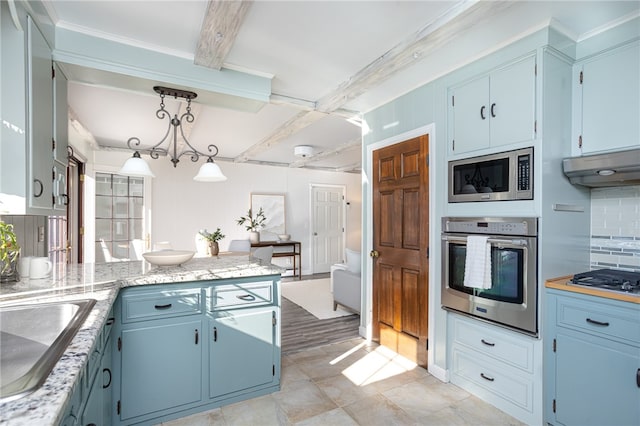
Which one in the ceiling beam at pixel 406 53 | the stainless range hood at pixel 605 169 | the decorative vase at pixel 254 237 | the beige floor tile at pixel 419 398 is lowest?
the beige floor tile at pixel 419 398

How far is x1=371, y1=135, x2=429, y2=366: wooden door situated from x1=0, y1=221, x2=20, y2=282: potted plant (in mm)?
2691

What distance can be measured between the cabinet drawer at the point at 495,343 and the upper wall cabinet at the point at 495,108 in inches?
49.9

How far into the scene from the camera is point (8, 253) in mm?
1866

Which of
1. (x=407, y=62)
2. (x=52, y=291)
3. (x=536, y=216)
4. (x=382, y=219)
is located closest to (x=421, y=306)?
(x=382, y=219)

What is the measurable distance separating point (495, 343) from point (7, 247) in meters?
2.98

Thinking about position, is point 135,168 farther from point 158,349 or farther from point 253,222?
point 253,222

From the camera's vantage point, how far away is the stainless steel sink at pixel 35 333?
1.09m

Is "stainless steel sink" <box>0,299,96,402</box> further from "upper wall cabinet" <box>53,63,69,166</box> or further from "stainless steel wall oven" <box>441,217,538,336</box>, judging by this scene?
"stainless steel wall oven" <box>441,217,538,336</box>

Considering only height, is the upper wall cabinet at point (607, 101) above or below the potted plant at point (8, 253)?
above

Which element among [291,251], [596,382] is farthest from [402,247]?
[291,251]

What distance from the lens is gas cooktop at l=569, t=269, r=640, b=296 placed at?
5.76 ft

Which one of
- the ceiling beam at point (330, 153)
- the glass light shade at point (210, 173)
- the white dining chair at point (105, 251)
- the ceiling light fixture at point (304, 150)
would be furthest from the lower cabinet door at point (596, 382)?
the white dining chair at point (105, 251)

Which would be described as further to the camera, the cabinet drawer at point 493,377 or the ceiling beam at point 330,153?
the ceiling beam at point 330,153

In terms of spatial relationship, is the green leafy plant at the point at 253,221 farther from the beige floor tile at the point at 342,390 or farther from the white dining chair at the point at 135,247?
the beige floor tile at the point at 342,390
